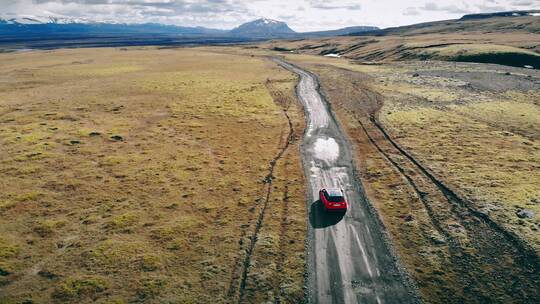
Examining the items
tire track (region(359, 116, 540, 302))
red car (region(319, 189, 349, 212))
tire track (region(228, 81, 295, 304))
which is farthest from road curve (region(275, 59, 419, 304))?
tire track (region(359, 116, 540, 302))

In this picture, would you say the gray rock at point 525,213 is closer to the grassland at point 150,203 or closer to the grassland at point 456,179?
the grassland at point 456,179

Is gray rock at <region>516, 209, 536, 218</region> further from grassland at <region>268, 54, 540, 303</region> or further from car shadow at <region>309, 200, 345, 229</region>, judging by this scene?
car shadow at <region>309, 200, 345, 229</region>

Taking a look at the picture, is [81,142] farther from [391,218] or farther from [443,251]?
[443,251]

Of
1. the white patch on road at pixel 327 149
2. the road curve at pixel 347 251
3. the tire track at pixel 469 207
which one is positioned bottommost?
the road curve at pixel 347 251

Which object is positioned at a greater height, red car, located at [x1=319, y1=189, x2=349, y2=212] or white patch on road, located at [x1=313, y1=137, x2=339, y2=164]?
white patch on road, located at [x1=313, y1=137, x2=339, y2=164]

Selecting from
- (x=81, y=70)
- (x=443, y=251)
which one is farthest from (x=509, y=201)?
(x=81, y=70)

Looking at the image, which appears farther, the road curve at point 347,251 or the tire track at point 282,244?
the tire track at point 282,244

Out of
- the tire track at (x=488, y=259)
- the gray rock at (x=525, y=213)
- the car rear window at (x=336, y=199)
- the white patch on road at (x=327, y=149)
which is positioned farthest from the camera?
the white patch on road at (x=327, y=149)

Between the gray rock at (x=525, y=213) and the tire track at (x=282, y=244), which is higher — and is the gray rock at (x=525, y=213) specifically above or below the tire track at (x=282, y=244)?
above

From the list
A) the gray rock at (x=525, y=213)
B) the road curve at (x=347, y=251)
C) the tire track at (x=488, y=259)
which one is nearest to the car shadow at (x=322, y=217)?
the road curve at (x=347, y=251)
